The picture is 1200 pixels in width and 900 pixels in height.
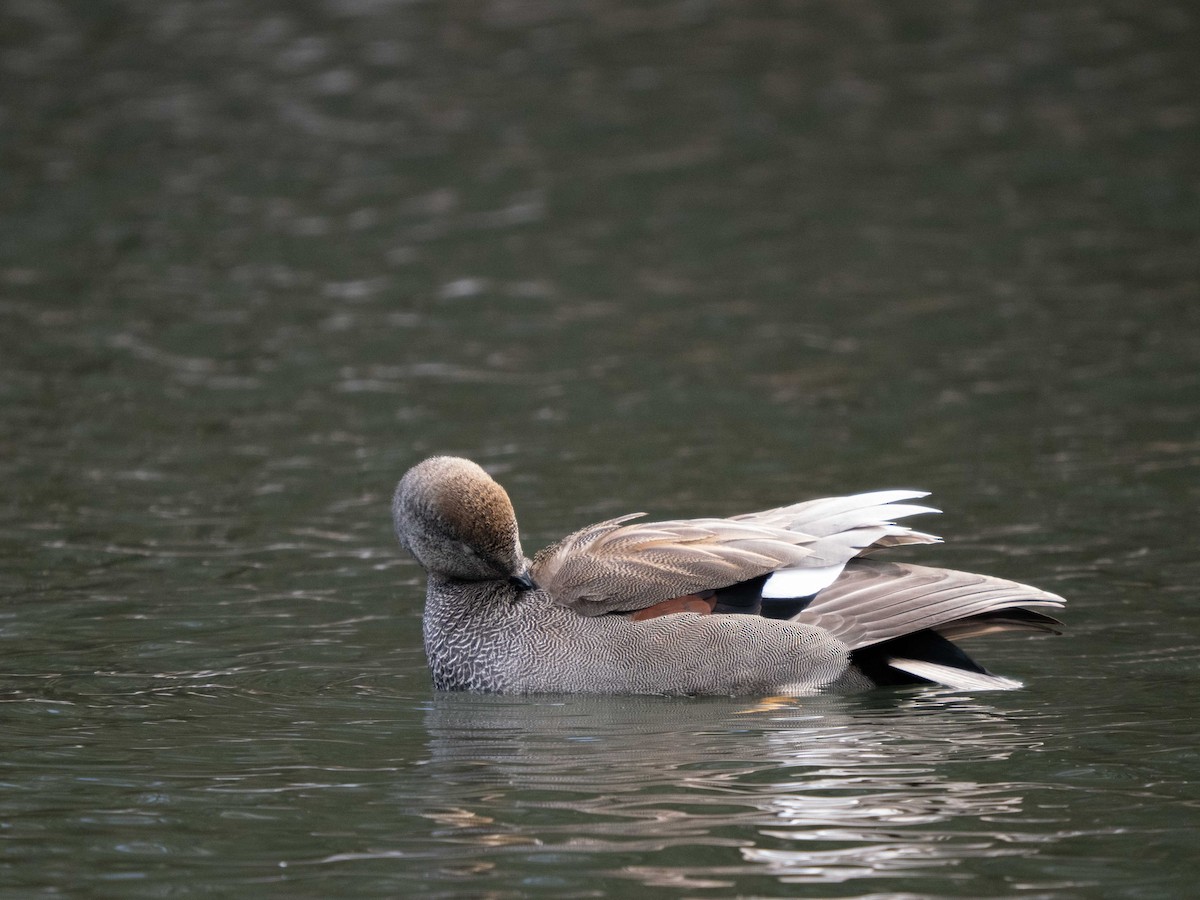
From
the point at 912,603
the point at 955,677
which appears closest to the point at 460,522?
the point at 912,603

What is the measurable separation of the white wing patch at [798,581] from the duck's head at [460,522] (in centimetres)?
107

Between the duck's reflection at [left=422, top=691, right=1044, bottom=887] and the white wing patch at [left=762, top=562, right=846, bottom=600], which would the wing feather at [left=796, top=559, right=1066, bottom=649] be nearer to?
the white wing patch at [left=762, top=562, right=846, bottom=600]

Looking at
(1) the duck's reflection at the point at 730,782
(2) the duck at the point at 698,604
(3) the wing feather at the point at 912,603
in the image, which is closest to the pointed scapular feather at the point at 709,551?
(2) the duck at the point at 698,604

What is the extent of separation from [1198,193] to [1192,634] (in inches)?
453

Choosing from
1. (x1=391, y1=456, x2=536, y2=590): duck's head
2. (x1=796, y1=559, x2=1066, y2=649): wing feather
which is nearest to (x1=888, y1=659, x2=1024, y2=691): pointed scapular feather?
(x1=796, y1=559, x2=1066, y2=649): wing feather

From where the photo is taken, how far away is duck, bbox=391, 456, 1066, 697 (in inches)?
318

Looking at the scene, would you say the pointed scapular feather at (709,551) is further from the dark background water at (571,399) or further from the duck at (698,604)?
the dark background water at (571,399)

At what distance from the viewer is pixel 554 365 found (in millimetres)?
14750

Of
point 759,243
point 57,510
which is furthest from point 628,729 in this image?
point 759,243

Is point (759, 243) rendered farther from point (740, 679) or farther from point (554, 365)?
point (740, 679)

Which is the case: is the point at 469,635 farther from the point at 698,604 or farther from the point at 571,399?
the point at 571,399

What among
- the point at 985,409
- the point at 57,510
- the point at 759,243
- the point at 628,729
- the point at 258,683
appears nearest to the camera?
the point at 628,729

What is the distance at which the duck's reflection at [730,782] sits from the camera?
615 centimetres

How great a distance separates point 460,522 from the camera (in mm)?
8398
